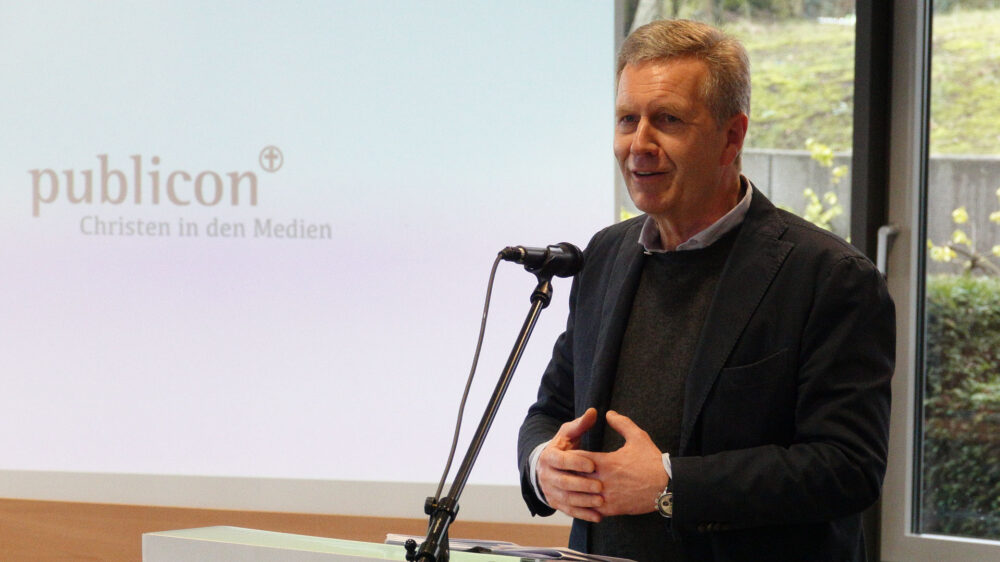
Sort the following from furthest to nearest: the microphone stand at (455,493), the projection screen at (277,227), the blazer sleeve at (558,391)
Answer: the projection screen at (277,227) < the blazer sleeve at (558,391) < the microphone stand at (455,493)

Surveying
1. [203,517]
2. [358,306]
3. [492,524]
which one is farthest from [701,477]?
[203,517]

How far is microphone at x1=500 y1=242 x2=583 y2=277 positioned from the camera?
1.47m

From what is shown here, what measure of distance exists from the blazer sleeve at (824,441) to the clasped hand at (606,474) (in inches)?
1.7

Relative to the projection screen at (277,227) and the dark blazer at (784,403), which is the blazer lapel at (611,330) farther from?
the projection screen at (277,227)

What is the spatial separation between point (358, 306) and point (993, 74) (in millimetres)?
2107

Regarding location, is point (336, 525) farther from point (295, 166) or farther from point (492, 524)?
point (295, 166)

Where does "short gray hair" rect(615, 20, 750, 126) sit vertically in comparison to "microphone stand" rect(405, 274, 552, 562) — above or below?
above

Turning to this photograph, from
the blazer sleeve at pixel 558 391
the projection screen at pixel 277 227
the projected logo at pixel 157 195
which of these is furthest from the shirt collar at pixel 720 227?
the projected logo at pixel 157 195

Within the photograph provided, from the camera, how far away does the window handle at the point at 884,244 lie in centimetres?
331

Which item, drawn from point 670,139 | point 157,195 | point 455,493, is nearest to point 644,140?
point 670,139

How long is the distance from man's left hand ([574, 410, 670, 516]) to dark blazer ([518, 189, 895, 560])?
0.10ft

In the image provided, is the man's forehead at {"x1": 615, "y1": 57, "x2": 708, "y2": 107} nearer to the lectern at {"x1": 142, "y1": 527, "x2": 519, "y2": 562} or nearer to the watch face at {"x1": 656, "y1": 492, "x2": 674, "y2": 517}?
the watch face at {"x1": 656, "y1": 492, "x2": 674, "y2": 517}

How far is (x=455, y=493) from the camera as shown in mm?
1334

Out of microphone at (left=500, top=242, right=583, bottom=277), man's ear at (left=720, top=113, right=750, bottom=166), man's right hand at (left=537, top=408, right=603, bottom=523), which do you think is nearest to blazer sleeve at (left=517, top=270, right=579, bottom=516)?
man's right hand at (left=537, top=408, right=603, bottom=523)
